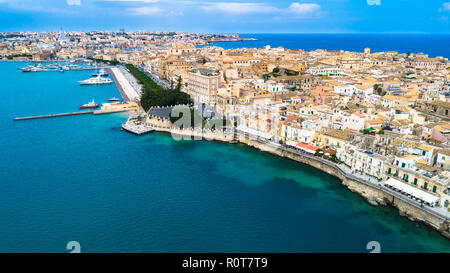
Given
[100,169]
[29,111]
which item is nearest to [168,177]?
[100,169]

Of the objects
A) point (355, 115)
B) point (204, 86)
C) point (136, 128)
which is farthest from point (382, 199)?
point (204, 86)

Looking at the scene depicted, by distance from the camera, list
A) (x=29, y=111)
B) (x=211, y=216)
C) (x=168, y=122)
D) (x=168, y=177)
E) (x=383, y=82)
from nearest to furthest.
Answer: (x=211, y=216) < (x=168, y=177) < (x=168, y=122) < (x=383, y=82) < (x=29, y=111)

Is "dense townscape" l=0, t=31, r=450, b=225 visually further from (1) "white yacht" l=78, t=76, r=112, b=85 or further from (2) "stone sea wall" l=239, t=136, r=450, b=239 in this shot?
(1) "white yacht" l=78, t=76, r=112, b=85

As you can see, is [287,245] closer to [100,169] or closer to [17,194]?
[100,169]

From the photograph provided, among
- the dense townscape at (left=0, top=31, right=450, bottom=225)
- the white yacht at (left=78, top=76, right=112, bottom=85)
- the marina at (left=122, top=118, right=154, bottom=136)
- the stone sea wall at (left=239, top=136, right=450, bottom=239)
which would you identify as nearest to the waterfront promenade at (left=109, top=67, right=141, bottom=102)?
the white yacht at (left=78, top=76, right=112, bottom=85)

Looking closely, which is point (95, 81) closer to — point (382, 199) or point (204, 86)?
point (204, 86)

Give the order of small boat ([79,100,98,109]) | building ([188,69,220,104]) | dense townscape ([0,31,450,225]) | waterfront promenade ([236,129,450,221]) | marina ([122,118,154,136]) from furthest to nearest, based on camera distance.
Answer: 1. small boat ([79,100,98,109])
2. building ([188,69,220,104])
3. marina ([122,118,154,136])
4. dense townscape ([0,31,450,225])
5. waterfront promenade ([236,129,450,221])
